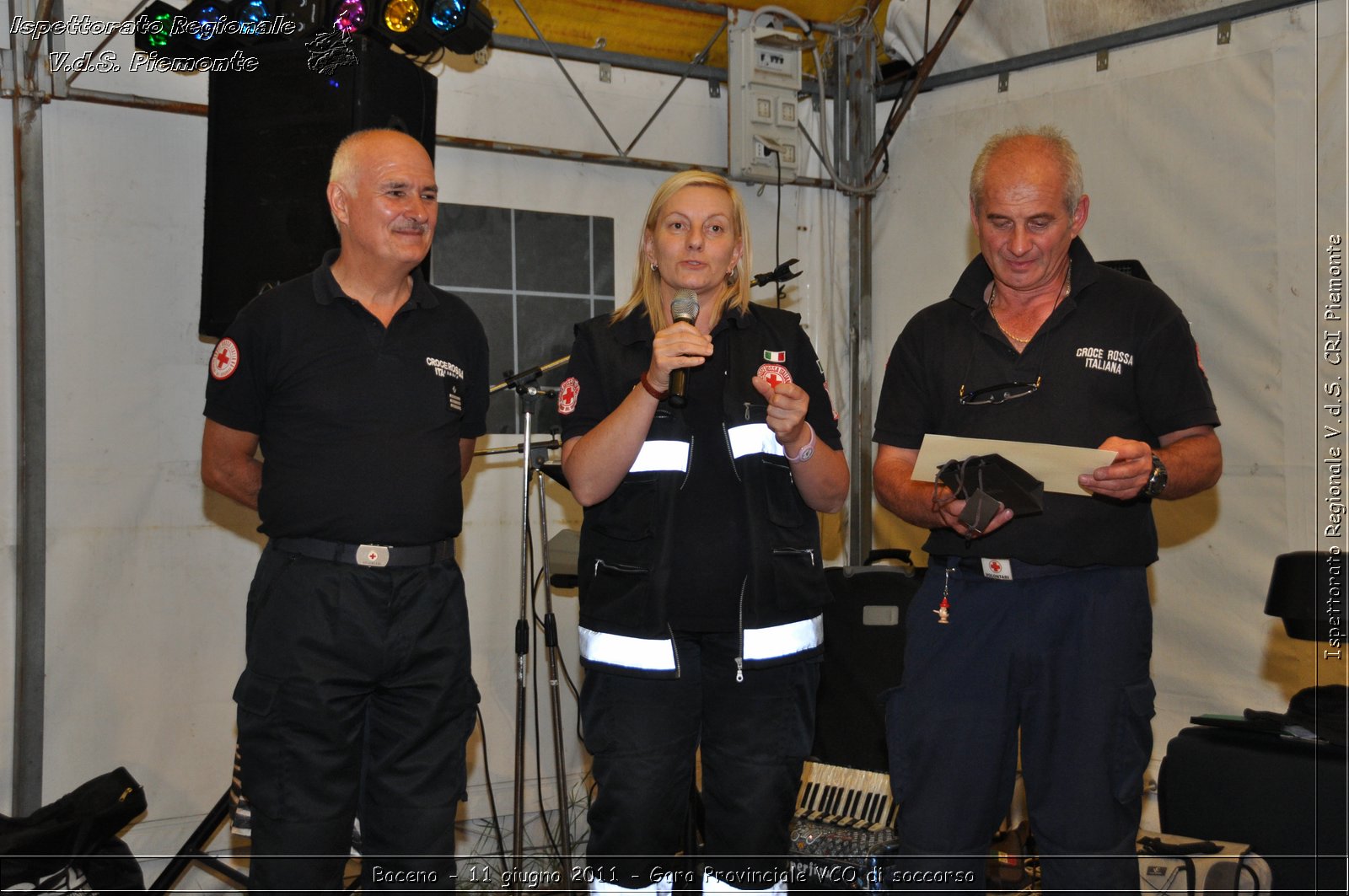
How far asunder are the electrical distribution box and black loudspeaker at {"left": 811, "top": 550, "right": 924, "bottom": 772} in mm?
2110

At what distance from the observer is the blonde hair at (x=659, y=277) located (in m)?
2.49

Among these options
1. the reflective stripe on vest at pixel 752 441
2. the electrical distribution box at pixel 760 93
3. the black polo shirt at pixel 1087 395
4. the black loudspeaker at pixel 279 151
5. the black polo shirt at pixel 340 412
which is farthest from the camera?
the electrical distribution box at pixel 760 93

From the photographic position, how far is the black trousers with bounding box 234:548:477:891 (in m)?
2.50

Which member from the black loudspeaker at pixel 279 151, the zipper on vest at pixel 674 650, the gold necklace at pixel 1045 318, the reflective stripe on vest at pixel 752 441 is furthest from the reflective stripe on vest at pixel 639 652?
the black loudspeaker at pixel 279 151

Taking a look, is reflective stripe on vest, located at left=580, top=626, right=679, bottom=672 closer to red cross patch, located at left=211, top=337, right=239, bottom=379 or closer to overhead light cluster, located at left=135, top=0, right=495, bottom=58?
red cross patch, located at left=211, top=337, right=239, bottom=379

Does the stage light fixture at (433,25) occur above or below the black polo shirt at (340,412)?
above

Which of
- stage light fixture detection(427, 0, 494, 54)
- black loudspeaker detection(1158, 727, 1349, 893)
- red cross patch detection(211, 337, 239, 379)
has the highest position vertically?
stage light fixture detection(427, 0, 494, 54)

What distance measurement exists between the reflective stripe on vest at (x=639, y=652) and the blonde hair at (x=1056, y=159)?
46.6 inches

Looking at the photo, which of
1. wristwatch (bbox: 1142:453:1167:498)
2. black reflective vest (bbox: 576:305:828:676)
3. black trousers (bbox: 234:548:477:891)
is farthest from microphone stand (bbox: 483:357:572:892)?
wristwatch (bbox: 1142:453:1167:498)

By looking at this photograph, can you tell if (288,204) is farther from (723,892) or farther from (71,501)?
(723,892)

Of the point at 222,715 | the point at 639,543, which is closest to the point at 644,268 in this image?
the point at 639,543

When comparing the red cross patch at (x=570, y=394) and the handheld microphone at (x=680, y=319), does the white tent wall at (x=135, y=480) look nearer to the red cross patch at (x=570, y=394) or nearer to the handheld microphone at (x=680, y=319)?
the red cross patch at (x=570, y=394)

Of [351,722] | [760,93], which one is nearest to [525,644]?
[351,722]

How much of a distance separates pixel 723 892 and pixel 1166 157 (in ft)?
11.4
